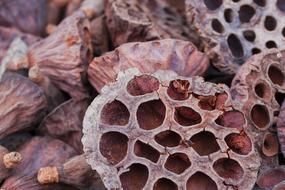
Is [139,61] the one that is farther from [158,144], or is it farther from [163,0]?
[163,0]

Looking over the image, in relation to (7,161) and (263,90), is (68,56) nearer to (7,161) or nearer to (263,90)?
(7,161)

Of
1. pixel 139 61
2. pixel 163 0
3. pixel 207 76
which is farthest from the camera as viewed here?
pixel 163 0

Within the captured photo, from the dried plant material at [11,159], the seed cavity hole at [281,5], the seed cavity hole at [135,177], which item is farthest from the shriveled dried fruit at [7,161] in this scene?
the seed cavity hole at [281,5]

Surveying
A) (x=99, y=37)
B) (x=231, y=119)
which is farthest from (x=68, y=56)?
(x=231, y=119)

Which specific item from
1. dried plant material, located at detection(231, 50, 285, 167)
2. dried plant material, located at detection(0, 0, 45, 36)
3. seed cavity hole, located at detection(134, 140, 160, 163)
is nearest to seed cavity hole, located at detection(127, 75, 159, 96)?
seed cavity hole, located at detection(134, 140, 160, 163)

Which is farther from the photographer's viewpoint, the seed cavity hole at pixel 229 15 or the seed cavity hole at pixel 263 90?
the seed cavity hole at pixel 229 15

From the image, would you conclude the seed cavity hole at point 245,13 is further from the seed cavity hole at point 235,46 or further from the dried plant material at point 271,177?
the dried plant material at point 271,177

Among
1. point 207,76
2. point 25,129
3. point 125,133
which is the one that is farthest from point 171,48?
point 25,129
